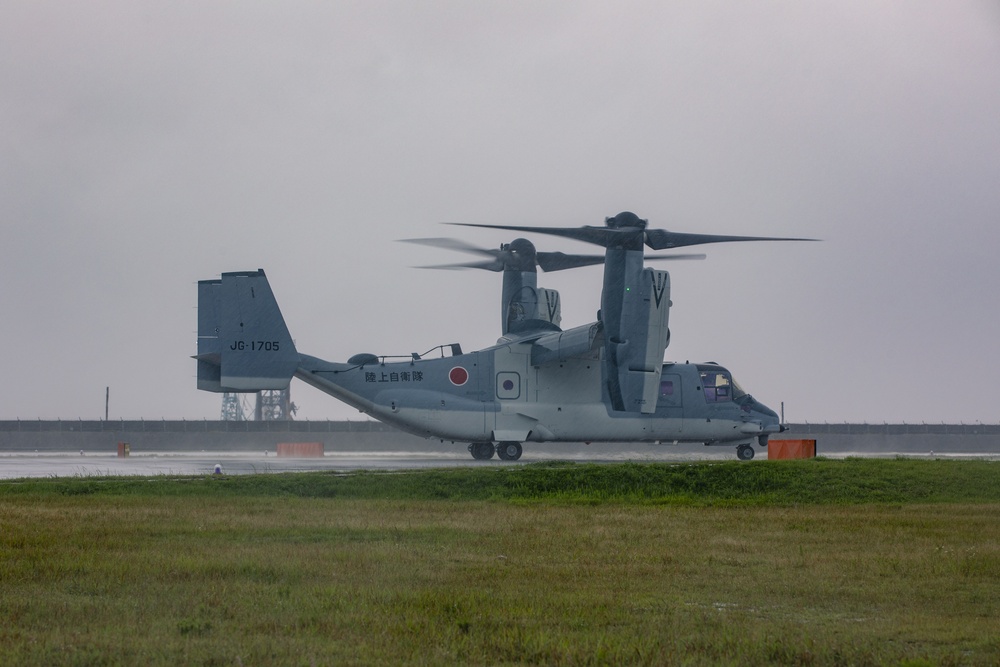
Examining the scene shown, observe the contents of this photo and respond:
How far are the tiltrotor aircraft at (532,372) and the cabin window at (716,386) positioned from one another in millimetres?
34

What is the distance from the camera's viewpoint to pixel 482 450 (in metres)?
35.5

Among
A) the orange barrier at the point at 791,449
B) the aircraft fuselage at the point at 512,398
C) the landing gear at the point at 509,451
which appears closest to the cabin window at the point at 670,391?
the aircraft fuselage at the point at 512,398

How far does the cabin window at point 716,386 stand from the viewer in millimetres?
36875

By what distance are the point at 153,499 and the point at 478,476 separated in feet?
20.8

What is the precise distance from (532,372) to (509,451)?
260 cm

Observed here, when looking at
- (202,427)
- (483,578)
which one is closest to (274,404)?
(202,427)

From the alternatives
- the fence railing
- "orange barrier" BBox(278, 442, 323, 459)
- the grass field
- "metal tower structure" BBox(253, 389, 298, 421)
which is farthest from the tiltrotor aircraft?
"metal tower structure" BBox(253, 389, 298, 421)

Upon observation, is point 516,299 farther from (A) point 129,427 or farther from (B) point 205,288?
(A) point 129,427

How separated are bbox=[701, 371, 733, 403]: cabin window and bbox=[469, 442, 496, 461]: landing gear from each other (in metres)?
7.46

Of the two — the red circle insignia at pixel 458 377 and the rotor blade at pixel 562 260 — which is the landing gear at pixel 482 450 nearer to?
the red circle insignia at pixel 458 377

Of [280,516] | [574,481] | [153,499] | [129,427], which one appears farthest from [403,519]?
[129,427]

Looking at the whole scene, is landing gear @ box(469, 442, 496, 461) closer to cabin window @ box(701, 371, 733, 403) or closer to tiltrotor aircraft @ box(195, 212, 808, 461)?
tiltrotor aircraft @ box(195, 212, 808, 461)

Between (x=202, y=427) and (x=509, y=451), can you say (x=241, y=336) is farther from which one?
(x=202, y=427)

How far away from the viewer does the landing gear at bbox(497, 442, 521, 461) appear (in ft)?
114
